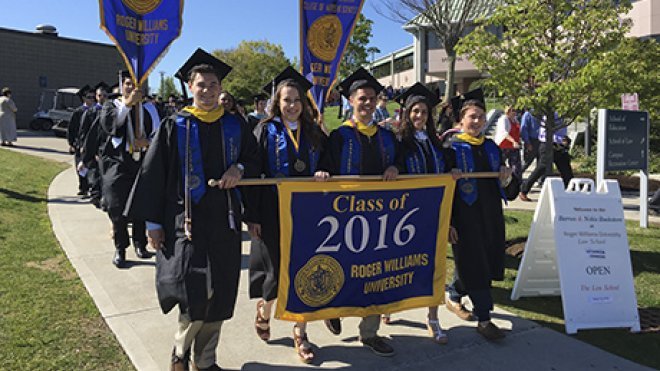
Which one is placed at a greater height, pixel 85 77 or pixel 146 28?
pixel 85 77

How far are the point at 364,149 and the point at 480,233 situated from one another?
1.23 m

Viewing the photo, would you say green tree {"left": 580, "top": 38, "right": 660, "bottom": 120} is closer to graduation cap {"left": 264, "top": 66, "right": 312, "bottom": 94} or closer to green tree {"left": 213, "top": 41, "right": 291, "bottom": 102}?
graduation cap {"left": 264, "top": 66, "right": 312, "bottom": 94}

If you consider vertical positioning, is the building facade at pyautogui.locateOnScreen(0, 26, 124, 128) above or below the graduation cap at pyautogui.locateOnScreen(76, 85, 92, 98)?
above

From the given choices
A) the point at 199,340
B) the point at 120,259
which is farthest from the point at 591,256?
the point at 120,259

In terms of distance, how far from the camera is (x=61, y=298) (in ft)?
14.8

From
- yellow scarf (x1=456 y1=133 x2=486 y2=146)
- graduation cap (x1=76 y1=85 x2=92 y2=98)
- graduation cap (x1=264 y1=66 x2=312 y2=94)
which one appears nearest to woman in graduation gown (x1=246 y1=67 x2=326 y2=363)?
graduation cap (x1=264 y1=66 x2=312 y2=94)

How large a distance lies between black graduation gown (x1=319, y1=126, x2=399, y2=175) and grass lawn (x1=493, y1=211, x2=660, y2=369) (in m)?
2.06

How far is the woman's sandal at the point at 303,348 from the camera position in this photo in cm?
357

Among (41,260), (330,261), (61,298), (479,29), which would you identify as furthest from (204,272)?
(479,29)

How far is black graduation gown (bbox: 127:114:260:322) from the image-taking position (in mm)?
3109

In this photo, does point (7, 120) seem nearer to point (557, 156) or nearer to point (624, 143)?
point (557, 156)

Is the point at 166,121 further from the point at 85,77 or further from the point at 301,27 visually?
the point at 85,77

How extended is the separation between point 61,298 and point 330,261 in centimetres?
264

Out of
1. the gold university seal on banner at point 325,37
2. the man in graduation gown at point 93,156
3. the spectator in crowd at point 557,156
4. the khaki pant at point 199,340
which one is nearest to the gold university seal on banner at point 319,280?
the khaki pant at point 199,340
